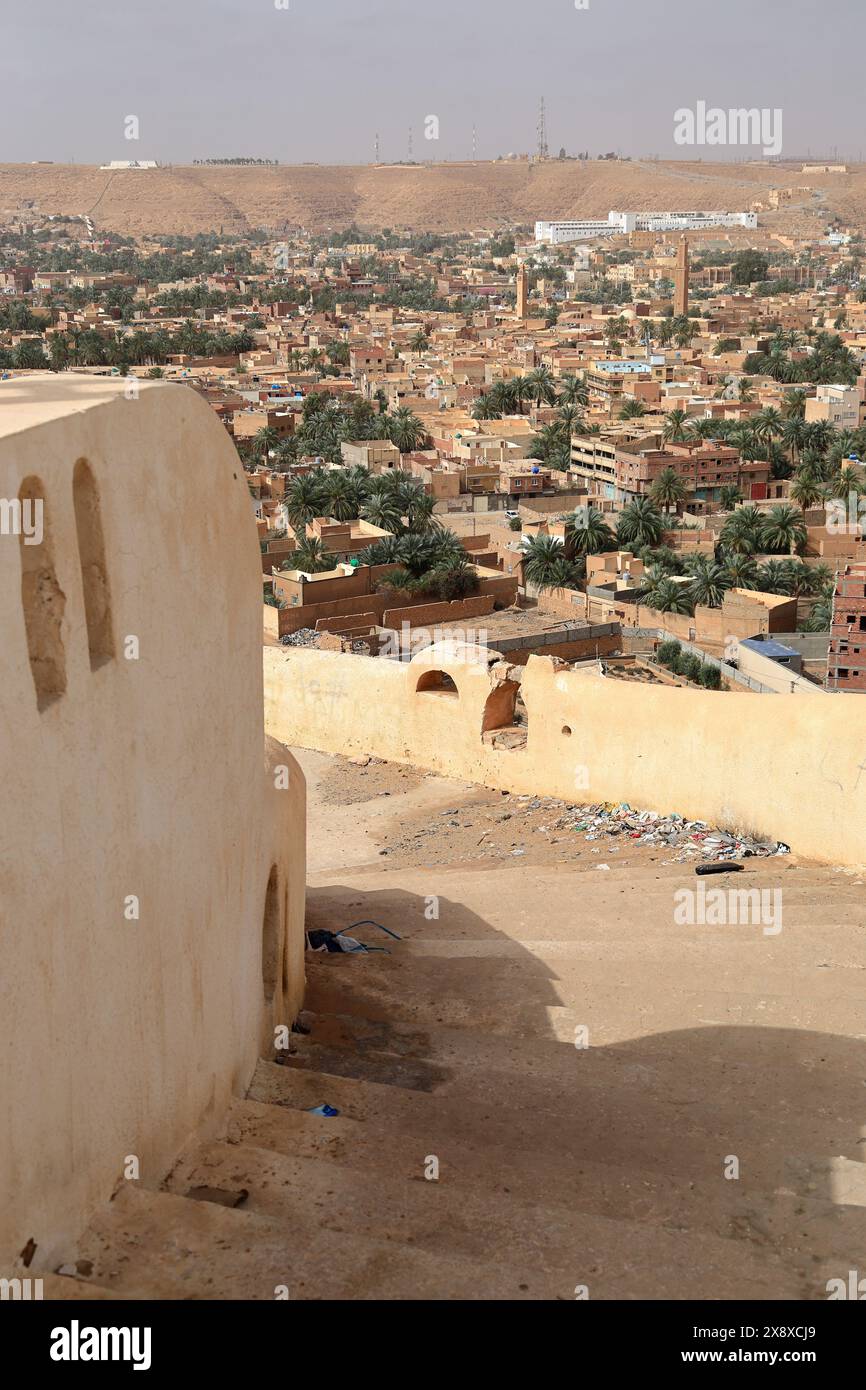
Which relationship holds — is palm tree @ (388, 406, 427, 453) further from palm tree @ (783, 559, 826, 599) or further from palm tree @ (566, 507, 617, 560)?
palm tree @ (783, 559, 826, 599)

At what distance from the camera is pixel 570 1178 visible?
5.51 metres

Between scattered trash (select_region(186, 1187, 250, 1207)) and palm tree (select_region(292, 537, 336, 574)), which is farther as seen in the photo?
palm tree (select_region(292, 537, 336, 574))

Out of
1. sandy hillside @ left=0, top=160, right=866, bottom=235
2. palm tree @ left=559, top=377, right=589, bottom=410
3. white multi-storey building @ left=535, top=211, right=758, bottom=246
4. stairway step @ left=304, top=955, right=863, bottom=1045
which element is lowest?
stairway step @ left=304, top=955, right=863, bottom=1045

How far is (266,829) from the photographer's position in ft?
22.3

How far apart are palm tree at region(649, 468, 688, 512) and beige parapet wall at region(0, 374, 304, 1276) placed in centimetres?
3706

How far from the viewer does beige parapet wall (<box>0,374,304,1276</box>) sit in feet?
12.9

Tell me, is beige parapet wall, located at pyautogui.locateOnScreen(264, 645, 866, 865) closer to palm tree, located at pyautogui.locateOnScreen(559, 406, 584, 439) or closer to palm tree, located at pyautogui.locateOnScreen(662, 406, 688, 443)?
palm tree, located at pyautogui.locateOnScreen(662, 406, 688, 443)

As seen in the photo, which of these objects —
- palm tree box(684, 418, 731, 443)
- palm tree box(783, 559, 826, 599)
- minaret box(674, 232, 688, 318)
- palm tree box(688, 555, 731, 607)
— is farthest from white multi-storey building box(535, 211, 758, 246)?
palm tree box(688, 555, 731, 607)

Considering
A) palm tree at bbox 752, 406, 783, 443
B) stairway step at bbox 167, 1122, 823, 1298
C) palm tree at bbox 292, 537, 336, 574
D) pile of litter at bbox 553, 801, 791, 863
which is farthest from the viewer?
palm tree at bbox 752, 406, 783, 443

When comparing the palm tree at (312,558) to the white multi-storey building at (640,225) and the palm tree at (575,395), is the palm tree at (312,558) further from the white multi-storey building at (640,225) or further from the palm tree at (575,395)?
the white multi-storey building at (640,225)

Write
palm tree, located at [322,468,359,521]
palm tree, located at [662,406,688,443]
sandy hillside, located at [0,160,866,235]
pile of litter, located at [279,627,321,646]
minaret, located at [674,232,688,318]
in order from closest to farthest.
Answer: pile of litter, located at [279,627,321,646]
palm tree, located at [322,468,359,521]
palm tree, located at [662,406,688,443]
minaret, located at [674,232,688,318]
sandy hillside, located at [0,160,866,235]

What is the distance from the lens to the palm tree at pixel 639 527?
38344 millimetres

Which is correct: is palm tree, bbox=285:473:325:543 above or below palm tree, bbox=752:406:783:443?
below

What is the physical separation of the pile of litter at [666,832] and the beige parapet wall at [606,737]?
3.2 inches
